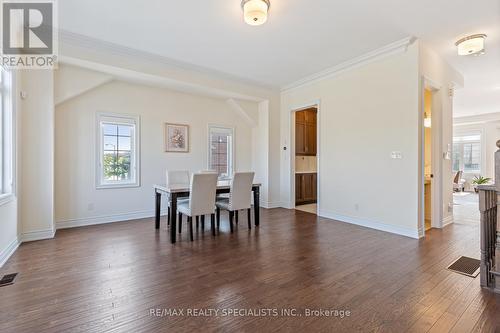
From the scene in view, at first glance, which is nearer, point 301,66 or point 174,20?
point 174,20

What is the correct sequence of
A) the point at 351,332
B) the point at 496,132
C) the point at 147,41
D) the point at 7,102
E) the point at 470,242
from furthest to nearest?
1. the point at 496,132
2. the point at 147,41
3. the point at 470,242
4. the point at 7,102
5. the point at 351,332

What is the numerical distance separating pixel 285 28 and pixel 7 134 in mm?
3798

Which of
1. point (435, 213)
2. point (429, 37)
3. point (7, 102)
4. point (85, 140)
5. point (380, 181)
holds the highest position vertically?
point (429, 37)

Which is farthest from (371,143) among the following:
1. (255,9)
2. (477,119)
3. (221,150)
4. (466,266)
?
(477,119)

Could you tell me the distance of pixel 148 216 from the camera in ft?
16.4

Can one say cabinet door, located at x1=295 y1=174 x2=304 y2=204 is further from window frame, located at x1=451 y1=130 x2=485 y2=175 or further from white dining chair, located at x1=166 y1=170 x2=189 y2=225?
window frame, located at x1=451 y1=130 x2=485 y2=175

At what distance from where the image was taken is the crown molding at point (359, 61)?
3.64m

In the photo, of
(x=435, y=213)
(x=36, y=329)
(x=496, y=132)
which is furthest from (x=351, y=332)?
(x=496, y=132)

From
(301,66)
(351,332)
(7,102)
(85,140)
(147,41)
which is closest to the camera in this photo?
(351,332)

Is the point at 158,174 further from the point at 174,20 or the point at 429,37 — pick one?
the point at 429,37

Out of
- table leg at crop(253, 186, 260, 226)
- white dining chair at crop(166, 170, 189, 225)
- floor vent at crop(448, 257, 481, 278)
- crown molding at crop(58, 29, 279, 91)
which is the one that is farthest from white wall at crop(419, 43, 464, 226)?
white dining chair at crop(166, 170, 189, 225)

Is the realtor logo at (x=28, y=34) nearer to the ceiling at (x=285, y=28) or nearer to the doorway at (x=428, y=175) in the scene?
the ceiling at (x=285, y=28)

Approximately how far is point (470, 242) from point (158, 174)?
5.39 metres

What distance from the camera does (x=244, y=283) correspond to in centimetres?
227
